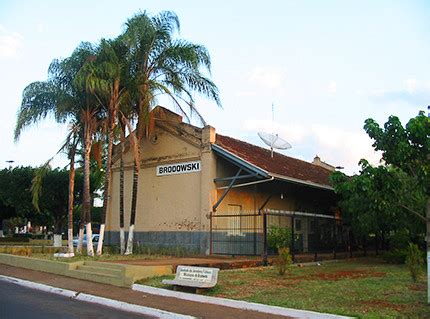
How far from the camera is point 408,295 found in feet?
37.3

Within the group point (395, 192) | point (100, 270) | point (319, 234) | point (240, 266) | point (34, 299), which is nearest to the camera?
point (34, 299)

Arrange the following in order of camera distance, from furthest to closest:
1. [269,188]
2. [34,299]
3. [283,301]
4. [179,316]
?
[269,188]
[34,299]
[283,301]
[179,316]

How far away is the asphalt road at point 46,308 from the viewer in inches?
393

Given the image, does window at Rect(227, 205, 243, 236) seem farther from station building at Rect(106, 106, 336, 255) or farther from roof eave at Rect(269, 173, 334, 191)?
roof eave at Rect(269, 173, 334, 191)

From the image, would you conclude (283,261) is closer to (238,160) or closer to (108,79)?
(238,160)

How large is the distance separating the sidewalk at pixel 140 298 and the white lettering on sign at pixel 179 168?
319 inches

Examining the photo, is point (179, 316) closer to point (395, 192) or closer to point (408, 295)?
point (408, 295)

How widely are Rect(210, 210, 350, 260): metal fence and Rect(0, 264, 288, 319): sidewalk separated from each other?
7.25 m

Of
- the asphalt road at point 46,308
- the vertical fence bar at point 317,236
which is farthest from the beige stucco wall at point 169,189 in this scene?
the asphalt road at point 46,308

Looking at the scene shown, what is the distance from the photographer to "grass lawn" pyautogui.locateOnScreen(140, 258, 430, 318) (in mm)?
9883

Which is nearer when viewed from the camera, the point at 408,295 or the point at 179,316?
the point at 179,316

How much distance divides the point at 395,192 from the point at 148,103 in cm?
1195

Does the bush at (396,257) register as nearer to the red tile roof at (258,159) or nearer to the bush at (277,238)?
the bush at (277,238)

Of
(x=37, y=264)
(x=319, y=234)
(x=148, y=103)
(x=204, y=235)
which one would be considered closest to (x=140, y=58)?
(x=148, y=103)
